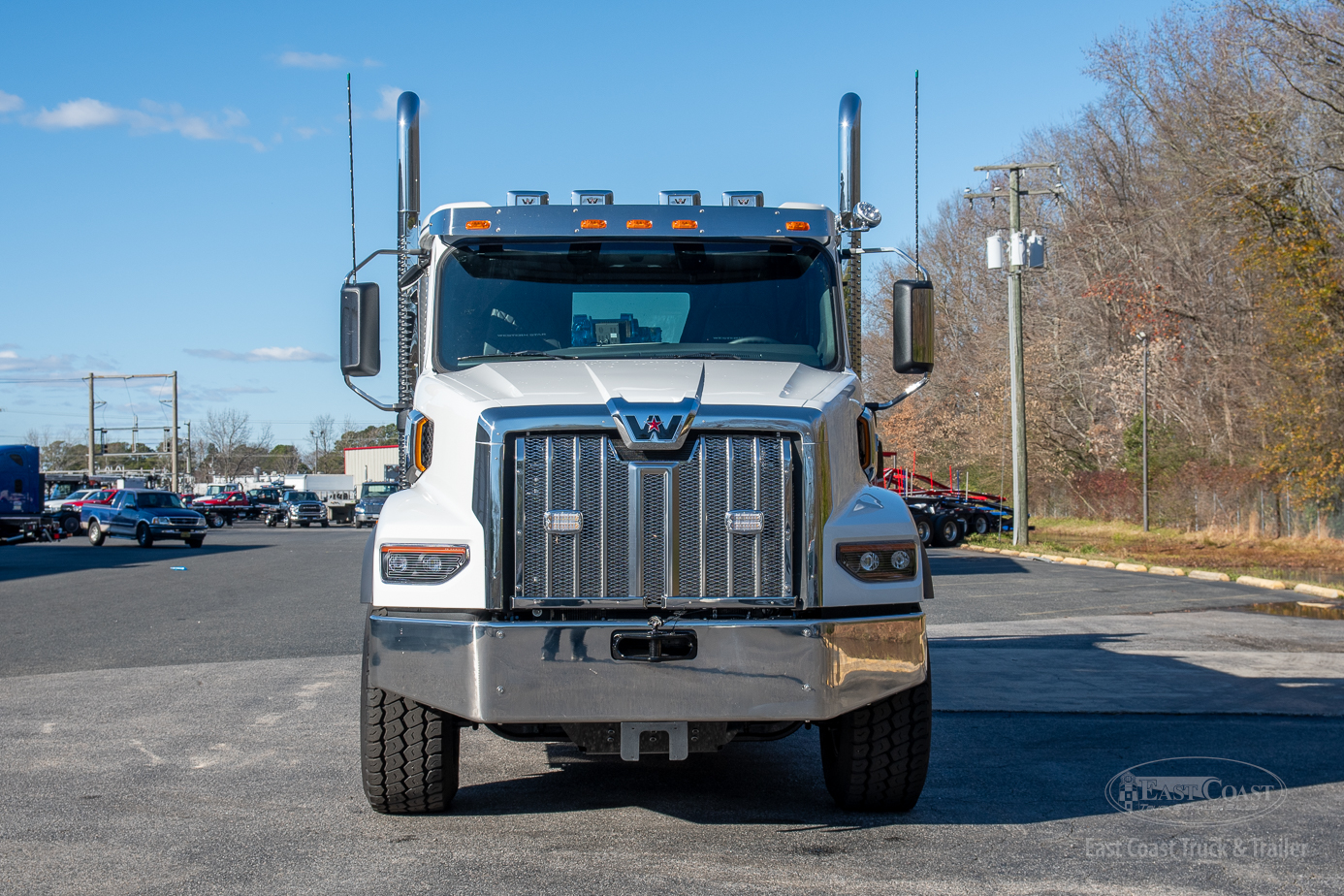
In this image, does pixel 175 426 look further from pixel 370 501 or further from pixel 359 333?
pixel 359 333

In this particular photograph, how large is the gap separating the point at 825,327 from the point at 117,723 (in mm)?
5338

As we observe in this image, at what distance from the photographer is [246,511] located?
68875 mm

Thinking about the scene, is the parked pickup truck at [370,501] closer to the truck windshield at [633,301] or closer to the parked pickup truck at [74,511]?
the parked pickup truck at [74,511]

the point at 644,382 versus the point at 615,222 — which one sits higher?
the point at 615,222

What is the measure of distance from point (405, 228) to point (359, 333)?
1176mm

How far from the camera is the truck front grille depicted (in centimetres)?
498

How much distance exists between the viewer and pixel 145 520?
A: 37.1 m

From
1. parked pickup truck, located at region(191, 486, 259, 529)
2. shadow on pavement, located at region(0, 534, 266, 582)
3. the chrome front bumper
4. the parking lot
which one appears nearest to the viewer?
the parking lot

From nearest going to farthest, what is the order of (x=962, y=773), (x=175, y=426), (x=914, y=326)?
1. (x=962, y=773)
2. (x=914, y=326)
3. (x=175, y=426)

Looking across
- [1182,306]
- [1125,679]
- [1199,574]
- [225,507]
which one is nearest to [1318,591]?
[1199,574]

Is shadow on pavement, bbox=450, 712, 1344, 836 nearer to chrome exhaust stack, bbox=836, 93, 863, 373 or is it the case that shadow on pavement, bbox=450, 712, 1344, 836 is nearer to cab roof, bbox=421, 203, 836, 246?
chrome exhaust stack, bbox=836, 93, 863, 373

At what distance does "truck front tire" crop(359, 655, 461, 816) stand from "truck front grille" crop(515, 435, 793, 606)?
0.85m

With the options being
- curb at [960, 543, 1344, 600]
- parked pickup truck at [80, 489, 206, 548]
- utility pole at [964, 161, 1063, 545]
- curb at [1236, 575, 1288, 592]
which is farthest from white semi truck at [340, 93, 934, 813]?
parked pickup truck at [80, 489, 206, 548]

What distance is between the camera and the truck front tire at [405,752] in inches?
210
